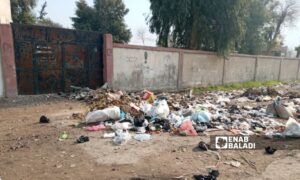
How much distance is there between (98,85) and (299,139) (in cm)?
708

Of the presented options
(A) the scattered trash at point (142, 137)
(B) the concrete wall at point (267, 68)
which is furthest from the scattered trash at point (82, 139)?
(B) the concrete wall at point (267, 68)

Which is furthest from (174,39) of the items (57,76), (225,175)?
(225,175)

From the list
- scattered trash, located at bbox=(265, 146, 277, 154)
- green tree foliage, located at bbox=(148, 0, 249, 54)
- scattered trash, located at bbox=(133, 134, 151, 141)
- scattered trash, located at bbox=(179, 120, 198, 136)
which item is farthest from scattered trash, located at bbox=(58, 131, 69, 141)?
green tree foliage, located at bbox=(148, 0, 249, 54)

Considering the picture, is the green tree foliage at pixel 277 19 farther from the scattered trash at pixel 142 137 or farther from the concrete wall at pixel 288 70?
the scattered trash at pixel 142 137

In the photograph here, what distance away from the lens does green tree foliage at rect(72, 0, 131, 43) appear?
25.0m

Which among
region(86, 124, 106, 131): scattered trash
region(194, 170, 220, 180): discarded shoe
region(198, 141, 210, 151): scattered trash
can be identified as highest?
region(86, 124, 106, 131): scattered trash

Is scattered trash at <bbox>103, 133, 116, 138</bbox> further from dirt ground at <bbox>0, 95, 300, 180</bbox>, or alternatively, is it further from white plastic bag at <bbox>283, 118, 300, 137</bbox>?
white plastic bag at <bbox>283, 118, 300, 137</bbox>

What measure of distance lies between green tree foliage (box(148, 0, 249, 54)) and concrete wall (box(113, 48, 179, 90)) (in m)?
2.80

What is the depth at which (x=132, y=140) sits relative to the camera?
15.7 feet

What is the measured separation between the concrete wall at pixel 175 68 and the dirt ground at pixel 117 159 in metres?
5.03

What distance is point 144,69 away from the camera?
1078cm

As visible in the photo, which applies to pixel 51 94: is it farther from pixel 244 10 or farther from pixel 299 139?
pixel 244 10

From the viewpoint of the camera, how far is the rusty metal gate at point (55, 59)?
324 inches
